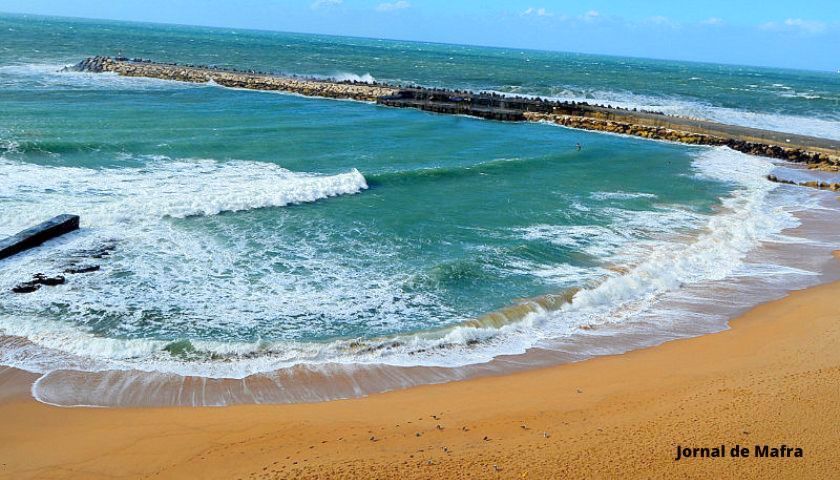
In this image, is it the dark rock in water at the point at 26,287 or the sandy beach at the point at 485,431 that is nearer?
the sandy beach at the point at 485,431

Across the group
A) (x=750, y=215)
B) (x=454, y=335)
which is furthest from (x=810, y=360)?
(x=750, y=215)

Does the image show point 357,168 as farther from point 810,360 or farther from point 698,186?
point 810,360

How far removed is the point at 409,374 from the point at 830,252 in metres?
12.7

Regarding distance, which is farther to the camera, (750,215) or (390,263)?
(750,215)

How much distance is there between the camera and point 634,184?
22.5 metres

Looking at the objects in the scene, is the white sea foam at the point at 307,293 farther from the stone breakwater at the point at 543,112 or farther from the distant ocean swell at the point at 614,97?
the distant ocean swell at the point at 614,97

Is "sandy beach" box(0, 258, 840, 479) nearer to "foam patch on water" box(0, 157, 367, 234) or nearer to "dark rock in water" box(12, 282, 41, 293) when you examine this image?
"dark rock in water" box(12, 282, 41, 293)

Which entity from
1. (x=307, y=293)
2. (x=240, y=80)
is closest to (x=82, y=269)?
(x=307, y=293)

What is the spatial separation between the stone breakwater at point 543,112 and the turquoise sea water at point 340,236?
3.88m

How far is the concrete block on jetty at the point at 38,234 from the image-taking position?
11484mm

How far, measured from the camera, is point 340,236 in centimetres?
1430

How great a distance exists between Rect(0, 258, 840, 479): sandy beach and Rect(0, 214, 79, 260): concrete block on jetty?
15.0 feet

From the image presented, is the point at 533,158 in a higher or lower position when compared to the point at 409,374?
higher

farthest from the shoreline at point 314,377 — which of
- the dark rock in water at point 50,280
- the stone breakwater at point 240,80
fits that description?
the stone breakwater at point 240,80
